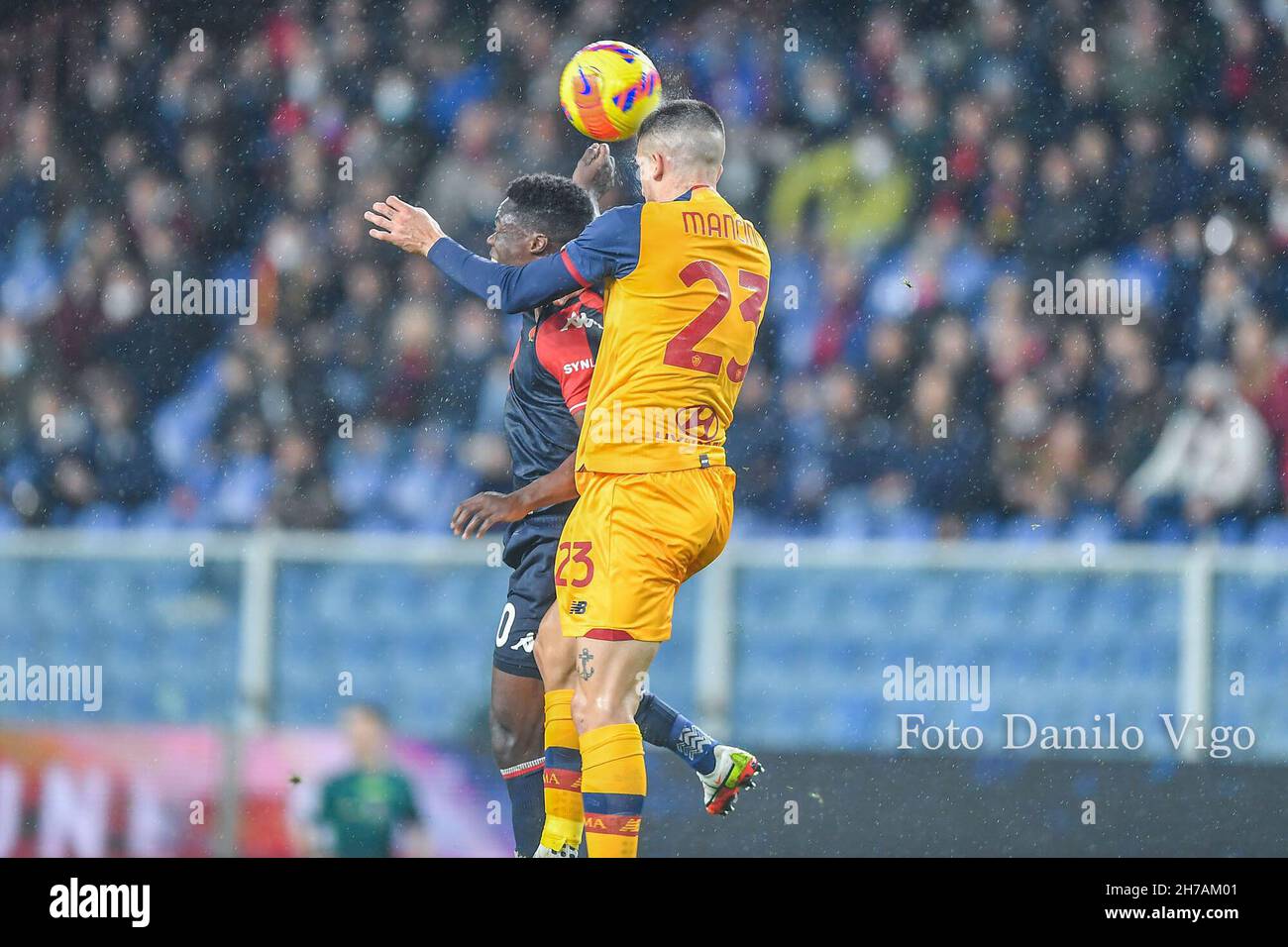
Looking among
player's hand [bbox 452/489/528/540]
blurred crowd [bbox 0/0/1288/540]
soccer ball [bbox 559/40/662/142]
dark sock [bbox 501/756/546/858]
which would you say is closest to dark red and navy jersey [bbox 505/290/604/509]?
player's hand [bbox 452/489/528/540]

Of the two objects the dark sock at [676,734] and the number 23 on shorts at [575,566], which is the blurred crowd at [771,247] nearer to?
the dark sock at [676,734]

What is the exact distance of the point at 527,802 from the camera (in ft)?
15.9

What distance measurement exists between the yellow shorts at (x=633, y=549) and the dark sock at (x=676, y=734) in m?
0.61

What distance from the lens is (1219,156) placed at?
28.8ft

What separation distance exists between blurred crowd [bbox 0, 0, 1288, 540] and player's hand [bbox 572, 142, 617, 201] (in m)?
1.75

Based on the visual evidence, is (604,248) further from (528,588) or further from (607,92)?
(528,588)

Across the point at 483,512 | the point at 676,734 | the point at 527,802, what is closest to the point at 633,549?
→ the point at 483,512

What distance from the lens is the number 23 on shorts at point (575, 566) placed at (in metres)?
4.24

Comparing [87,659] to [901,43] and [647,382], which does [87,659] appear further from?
[901,43]

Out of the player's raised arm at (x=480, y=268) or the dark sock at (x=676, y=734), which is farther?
the dark sock at (x=676, y=734)

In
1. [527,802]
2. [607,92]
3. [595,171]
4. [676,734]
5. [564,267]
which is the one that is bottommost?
[527,802]

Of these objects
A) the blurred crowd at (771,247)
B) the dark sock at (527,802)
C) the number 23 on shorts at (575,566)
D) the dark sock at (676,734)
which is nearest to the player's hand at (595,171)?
the number 23 on shorts at (575,566)

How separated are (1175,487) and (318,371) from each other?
3.69m

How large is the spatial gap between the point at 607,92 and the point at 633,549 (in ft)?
4.79
